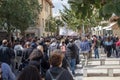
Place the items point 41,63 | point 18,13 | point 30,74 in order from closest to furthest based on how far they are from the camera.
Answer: point 30,74 → point 41,63 → point 18,13

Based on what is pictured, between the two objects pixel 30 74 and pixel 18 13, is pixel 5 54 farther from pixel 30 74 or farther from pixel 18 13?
pixel 18 13

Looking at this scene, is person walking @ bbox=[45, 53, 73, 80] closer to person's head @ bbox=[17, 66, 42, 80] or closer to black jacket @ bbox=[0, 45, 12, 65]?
person's head @ bbox=[17, 66, 42, 80]

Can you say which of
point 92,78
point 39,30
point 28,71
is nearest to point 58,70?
point 28,71

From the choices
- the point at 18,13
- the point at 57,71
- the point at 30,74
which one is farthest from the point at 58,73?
the point at 18,13

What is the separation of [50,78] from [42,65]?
193 inches

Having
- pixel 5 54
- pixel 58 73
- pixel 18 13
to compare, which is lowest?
pixel 5 54

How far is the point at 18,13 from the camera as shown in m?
35.2

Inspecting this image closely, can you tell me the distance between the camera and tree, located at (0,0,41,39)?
113 ft

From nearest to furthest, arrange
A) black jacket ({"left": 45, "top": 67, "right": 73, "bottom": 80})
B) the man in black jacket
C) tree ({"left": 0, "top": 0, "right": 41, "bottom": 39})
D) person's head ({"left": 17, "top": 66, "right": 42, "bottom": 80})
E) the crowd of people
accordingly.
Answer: person's head ({"left": 17, "top": 66, "right": 42, "bottom": 80})
the crowd of people
black jacket ({"left": 45, "top": 67, "right": 73, "bottom": 80})
the man in black jacket
tree ({"left": 0, "top": 0, "right": 41, "bottom": 39})

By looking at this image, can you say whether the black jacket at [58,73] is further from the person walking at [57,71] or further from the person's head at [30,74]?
the person's head at [30,74]

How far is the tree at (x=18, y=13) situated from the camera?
113 feet

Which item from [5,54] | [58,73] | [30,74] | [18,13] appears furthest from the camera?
[18,13]

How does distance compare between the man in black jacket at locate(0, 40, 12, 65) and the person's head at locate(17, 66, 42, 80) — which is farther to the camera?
the man in black jacket at locate(0, 40, 12, 65)

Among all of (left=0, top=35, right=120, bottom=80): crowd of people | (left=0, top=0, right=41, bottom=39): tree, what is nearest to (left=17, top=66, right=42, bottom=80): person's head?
(left=0, top=35, right=120, bottom=80): crowd of people
